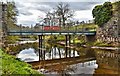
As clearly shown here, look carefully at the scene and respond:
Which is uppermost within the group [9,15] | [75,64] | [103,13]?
[103,13]

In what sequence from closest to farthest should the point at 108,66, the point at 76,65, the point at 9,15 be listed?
the point at 108,66
the point at 76,65
the point at 9,15

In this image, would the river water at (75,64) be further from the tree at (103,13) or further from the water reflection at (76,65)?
the tree at (103,13)

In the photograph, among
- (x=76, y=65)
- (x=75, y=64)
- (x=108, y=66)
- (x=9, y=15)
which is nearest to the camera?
(x=108, y=66)

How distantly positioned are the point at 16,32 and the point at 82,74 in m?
28.8

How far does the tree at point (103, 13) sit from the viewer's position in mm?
50344

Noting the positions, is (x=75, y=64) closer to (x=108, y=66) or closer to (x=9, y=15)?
(x=108, y=66)

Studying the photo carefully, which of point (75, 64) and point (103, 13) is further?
point (103, 13)

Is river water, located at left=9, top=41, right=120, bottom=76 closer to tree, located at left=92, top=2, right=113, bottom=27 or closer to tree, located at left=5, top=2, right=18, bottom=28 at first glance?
tree, located at left=5, top=2, right=18, bottom=28

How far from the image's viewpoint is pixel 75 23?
217 feet

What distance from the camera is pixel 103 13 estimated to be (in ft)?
167

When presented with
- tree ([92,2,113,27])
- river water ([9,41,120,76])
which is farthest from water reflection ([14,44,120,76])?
tree ([92,2,113,27])

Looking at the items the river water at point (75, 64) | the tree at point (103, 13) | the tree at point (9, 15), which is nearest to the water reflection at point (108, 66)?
the river water at point (75, 64)

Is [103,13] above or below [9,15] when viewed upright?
above

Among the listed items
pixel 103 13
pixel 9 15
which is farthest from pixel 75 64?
pixel 9 15
